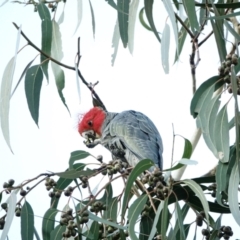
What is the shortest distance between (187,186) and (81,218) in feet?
1.51

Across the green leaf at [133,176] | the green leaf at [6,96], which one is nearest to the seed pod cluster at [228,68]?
the green leaf at [133,176]

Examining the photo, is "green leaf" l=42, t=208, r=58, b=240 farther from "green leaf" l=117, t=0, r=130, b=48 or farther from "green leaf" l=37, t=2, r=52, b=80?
"green leaf" l=117, t=0, r=130, b=48

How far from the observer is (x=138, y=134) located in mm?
3574

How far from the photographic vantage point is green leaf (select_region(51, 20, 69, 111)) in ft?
8.24

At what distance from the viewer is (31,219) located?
2.27 metres

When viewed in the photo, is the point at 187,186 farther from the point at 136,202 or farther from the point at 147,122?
the point at 147,122

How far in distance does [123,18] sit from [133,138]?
1.19 meters

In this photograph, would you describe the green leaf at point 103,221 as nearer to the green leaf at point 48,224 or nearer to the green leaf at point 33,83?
the green leaf at point 48,224

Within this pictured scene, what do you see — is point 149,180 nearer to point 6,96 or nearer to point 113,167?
point 113,167

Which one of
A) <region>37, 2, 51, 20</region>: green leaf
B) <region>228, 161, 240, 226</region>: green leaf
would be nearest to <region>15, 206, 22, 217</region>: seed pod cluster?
<region>228, 161, 240, 226</region>: green leaf

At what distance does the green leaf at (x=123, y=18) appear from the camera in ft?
7.98

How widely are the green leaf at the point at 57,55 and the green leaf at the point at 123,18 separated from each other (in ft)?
0.86

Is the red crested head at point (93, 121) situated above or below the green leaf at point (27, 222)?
above

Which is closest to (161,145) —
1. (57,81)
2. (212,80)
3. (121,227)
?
(57,81)
